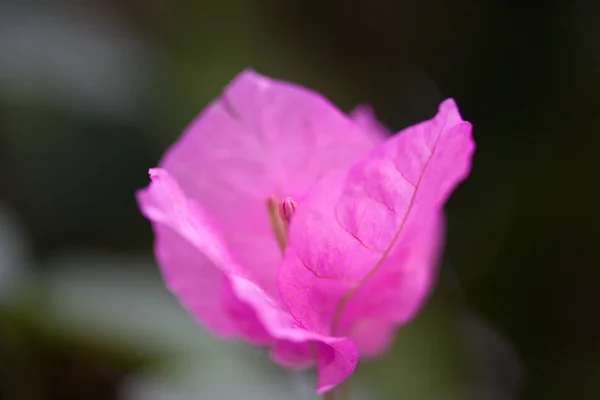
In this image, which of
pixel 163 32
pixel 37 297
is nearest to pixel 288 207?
pixel 37 297

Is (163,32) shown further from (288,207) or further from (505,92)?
(288,207)

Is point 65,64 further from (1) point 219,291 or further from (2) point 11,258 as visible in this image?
(1) point 219,291

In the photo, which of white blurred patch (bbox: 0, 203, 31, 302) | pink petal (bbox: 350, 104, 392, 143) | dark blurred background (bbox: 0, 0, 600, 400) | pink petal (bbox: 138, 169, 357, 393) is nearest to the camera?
pink petal (bbox: 138, 169, 357, 393)

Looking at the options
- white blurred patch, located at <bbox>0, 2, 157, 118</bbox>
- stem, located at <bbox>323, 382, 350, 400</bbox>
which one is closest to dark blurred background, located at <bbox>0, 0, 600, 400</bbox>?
white blurred patch, located at <bbox>0, 2, 157, 118</bbox>

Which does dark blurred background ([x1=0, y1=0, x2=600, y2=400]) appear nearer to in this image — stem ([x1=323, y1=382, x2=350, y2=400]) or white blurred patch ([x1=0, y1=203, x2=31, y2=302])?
white blurred patch ([x1=0, y1=203, x2=31, y2=302])

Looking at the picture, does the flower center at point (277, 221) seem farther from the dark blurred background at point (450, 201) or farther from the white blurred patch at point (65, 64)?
the white blurred patch at point (65, 64)

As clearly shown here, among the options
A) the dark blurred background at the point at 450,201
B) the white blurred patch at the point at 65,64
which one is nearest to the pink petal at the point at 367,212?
the dark blurred background at the point at 450,201

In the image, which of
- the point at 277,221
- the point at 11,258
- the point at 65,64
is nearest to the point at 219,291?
the point at 277,221
